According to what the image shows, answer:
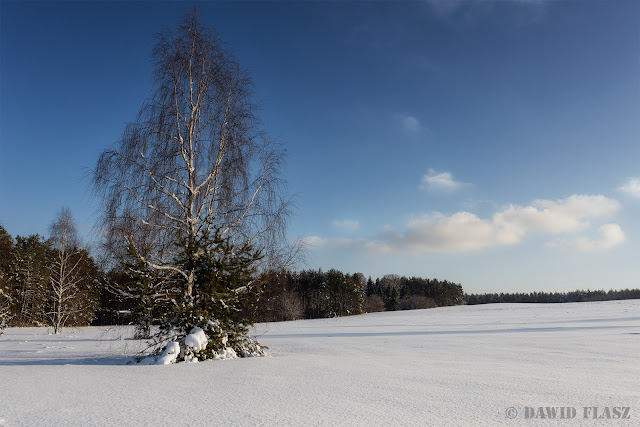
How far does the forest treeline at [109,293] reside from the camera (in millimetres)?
10680

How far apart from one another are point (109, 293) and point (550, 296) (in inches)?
4180

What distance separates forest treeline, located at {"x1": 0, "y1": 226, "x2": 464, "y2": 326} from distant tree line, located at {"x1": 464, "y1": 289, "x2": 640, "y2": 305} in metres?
24.3

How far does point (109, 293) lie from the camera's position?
2177 cm

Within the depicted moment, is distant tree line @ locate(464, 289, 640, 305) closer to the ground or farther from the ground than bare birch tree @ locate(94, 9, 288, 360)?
closer to the ground

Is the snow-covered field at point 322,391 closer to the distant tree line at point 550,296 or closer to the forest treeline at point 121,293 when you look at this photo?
the forest treeline at point 121,293

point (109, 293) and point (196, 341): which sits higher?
point (109, 293)

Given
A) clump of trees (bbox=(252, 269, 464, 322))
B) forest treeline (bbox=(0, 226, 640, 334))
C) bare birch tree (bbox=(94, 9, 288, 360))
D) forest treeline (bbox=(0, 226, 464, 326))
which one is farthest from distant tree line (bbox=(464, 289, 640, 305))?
bare birch tree (bbox=(94, 9, 288, 360))

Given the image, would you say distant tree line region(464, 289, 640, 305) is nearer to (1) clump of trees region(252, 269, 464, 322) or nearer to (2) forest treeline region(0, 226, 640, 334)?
(2) forest treeline region(0, 226, 640, 334)

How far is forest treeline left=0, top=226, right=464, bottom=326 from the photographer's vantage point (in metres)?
10.7

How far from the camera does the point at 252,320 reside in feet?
32.4

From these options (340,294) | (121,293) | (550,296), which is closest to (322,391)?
(121,293)

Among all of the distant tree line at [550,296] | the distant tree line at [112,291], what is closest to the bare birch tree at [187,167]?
the distant tree line at [112,291]

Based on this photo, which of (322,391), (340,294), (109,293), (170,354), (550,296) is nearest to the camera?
(322,391)

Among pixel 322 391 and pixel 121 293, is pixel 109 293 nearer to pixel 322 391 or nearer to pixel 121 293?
pixel 121 293
